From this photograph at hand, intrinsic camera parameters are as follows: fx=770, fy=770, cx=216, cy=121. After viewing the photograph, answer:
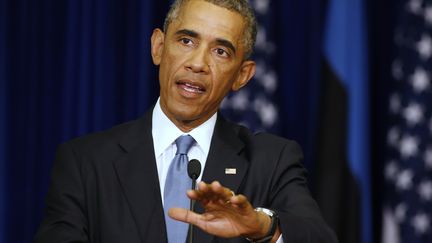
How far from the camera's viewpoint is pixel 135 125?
2543mm

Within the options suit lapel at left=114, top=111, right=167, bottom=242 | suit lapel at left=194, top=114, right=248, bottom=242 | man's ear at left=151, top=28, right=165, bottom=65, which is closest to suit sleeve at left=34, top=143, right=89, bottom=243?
suit lapel at left=114, top=111, right=167, bottom=242

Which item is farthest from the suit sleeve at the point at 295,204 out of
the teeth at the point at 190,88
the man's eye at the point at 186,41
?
the man's eye at the point at 186,41

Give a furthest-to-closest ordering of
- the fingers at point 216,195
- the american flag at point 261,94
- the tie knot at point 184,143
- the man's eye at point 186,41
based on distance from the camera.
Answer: the american flag at point 261,94, the man's eye at point 186,41, the tie knot at point 184,143, the fingers at point 216,195

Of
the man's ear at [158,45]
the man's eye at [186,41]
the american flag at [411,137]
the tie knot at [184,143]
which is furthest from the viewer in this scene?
the american flag at [411,137]

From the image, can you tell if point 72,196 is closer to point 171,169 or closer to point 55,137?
point 171,169

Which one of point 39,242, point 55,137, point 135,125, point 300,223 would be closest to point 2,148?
point 55,137

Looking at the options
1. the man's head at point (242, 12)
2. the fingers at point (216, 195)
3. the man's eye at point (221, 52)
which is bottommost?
the fingers at point (216, 195)

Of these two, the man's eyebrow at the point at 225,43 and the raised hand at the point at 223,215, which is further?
the man's eyebrow at the point at 225,43

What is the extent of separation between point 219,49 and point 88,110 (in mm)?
1726

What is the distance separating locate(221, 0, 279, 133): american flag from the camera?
4.15m

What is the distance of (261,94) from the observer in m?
4.16

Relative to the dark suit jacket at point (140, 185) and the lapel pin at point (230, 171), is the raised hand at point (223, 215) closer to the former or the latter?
the dark suit jacket at point (140, 185)

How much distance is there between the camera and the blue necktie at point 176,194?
2.28m

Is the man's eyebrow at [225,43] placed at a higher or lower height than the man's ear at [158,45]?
higher
